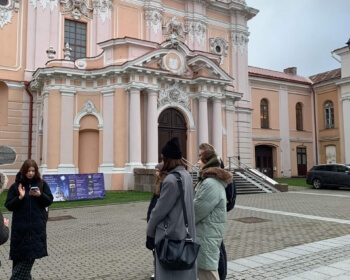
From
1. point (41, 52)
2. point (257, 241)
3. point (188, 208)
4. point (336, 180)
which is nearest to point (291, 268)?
point (257, 241)

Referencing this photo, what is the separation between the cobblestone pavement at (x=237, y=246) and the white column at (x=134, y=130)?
709 centimetres

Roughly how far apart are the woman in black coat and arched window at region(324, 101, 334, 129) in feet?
118

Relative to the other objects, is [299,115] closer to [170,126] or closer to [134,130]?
[170,126]

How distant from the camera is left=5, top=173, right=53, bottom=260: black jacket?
4598 millimetres

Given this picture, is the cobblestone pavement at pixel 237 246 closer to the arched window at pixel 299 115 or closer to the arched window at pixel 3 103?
the arched window at pixel 3 103

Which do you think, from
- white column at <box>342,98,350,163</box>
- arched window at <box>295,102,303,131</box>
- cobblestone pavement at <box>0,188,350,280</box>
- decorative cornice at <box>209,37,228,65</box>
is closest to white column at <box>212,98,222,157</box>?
decorative cornice at <box>209,37,228,65</box>

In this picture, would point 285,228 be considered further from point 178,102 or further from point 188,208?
point 178,102

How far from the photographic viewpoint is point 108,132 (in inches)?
811

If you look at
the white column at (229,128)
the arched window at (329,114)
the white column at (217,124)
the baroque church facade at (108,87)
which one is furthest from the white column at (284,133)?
the white column at (217,124)

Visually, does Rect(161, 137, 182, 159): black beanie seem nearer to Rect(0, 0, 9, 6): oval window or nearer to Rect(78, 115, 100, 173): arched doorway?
Rect(78, 115, 100, 173): arched doorway

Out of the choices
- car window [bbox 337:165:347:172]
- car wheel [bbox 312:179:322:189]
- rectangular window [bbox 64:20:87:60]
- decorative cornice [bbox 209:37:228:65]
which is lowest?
car wheel [bbox 312:179:322:189]

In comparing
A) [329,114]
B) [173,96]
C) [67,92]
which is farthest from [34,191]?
[329,114]

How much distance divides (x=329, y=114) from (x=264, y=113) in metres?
7.16

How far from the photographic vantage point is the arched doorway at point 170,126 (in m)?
21.9
